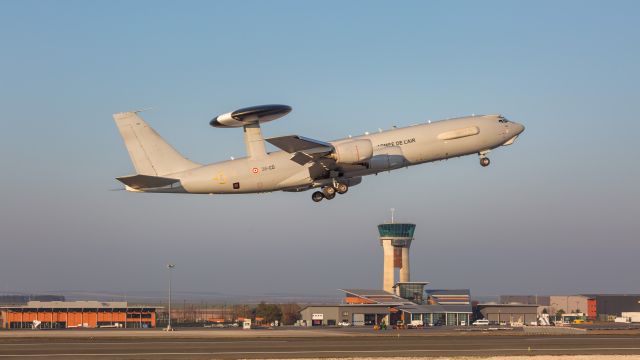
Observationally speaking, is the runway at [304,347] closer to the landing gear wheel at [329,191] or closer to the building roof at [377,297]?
the landing gear wheel at [329,191]

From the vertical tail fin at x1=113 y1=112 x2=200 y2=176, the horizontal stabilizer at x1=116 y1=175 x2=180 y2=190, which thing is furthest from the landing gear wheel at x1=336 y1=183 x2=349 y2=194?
the horizontal stabilizer at x1=116 y1=175 x2=180 y2=190

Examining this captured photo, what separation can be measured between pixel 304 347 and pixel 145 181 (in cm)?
1750

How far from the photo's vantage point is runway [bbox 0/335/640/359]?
59875 millimetres

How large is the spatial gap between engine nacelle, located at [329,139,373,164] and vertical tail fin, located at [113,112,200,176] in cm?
1155

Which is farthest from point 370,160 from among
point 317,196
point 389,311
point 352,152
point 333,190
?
point 389,311

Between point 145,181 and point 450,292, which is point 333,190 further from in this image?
point 450,292

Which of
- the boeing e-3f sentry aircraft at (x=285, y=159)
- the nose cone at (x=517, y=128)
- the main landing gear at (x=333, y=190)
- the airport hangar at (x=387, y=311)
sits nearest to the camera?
the boeing e-3f sentry aircraft at (x=285, y=159)

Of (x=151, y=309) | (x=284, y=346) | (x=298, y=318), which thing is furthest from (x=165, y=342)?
(x=298, y=318)

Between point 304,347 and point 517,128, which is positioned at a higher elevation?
point 517,128

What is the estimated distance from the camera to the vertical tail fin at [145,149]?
70312mm

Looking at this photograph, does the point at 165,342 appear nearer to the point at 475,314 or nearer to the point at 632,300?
the point at 475,314

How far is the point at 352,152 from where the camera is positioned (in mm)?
70375

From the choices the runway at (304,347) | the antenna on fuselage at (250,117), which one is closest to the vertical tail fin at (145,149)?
the antenna on fuselage at (250,117)

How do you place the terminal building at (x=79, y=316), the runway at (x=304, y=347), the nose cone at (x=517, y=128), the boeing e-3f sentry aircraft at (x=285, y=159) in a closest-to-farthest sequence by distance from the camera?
the runway at (x=304, y=347) < the boeing e-3f sentry aircraft at (x=285, y=159) < the nose cone at (x=517, y=128) < the terminal building at (x=79, y=316)
